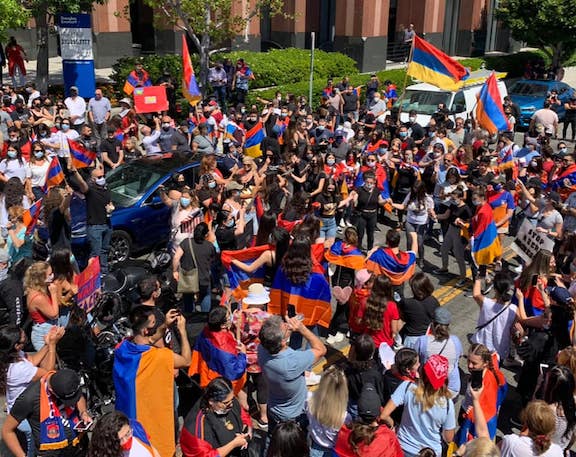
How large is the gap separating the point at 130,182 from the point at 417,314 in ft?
20.7

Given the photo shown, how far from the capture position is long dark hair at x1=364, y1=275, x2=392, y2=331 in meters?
6.96

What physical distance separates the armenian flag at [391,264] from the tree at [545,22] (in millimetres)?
27056

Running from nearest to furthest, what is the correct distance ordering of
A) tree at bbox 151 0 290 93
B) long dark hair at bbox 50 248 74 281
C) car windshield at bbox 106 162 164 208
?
long dark hair at bbox 50 248 74 281 < car windshield at bbox 106 162 164 208 < tree at bbox 151 0 290 93

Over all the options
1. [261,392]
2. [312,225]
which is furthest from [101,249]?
[261,392]

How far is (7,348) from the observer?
531cm

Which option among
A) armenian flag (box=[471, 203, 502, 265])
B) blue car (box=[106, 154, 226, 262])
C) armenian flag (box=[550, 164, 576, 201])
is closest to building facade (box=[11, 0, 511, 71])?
blue car (box=[106, 154, 226, 262])

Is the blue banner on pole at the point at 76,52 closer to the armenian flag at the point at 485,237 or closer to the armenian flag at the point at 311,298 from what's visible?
the armenian flag at the point at 485,237

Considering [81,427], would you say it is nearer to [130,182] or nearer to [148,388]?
[148,388]

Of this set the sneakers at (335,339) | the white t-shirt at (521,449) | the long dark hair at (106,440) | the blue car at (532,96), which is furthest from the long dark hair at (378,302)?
the blue car at (532,96)

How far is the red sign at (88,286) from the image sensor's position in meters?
7.14

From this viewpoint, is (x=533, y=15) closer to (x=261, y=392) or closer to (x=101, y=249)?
(x=101, y=249)

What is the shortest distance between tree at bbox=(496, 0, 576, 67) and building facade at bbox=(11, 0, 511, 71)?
6440 millimetres

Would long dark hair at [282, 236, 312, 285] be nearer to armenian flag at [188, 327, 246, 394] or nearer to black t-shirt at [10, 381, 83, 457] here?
armenian flag at [188, 327, 246, 394]

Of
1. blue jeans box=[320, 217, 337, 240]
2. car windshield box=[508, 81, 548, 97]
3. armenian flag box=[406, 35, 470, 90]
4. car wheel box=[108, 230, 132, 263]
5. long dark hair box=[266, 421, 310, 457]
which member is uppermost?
armenian flag box=[406, 35, 470, 90]
